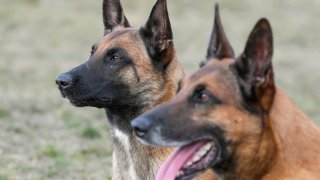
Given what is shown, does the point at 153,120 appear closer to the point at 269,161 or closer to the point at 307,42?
the point at 269,161

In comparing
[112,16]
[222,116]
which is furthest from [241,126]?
[112,16]

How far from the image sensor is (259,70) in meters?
5.97

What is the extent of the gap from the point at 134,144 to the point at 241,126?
89.3 inches

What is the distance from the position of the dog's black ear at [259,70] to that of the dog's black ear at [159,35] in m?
2.14

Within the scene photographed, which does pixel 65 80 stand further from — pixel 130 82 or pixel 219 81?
pixel 219 81

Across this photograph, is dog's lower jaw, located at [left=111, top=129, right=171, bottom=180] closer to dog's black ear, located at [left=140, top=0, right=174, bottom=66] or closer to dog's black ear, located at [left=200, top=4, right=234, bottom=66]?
dog's black ear, located at [left=140, top=0, right=174, bottom=66]

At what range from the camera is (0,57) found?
18.5 m

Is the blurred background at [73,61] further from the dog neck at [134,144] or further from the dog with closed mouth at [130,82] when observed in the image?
the dog with closed mouth at [130,82]

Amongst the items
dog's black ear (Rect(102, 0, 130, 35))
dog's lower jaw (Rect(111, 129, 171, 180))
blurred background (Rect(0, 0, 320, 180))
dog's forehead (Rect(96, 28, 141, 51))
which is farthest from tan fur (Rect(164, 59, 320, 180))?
blurred background (Rect(0, 0, 320, 180))

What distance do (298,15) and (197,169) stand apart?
67.2ft

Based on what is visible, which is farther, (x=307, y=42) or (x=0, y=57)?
(x=307, y=42)

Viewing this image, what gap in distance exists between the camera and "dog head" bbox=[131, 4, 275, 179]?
593 centimetres

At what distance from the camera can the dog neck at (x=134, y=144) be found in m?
7.94

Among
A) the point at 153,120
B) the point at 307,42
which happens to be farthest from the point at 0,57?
the point at 153,120
